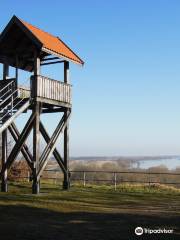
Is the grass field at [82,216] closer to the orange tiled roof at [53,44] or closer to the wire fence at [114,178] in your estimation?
the wire fence at [114,178]

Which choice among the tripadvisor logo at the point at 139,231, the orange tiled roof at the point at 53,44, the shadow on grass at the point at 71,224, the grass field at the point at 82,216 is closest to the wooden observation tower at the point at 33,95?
the orange tiled roof at the point at 53,44

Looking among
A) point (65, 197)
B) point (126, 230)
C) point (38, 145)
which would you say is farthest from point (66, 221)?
point (38, 145)

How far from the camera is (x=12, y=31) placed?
2189cm

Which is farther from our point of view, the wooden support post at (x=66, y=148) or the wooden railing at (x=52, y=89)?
the wooden support post at (x=66, y=148)

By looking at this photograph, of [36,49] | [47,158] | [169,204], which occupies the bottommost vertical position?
[169,204]

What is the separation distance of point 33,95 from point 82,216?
28.7 feet

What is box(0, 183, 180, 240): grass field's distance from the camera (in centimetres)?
1109

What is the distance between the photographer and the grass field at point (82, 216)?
11094 mm

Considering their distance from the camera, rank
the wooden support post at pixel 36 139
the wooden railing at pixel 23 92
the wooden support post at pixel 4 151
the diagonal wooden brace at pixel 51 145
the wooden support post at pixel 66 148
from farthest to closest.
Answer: the wooden support post at pixel 66 148
the wooden support post at pixel 4 151
the wooden railing at pixel 23 92
the diagonal wooden brace at pixel 51 145
the wooden support post at pixel 36 139

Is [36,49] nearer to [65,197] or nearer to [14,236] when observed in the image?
[65,197]

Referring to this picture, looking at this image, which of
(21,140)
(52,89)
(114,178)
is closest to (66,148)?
(21,140)

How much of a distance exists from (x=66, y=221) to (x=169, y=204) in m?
6.85

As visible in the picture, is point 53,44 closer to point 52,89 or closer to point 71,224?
point 52,89

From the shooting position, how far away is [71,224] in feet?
40.9
